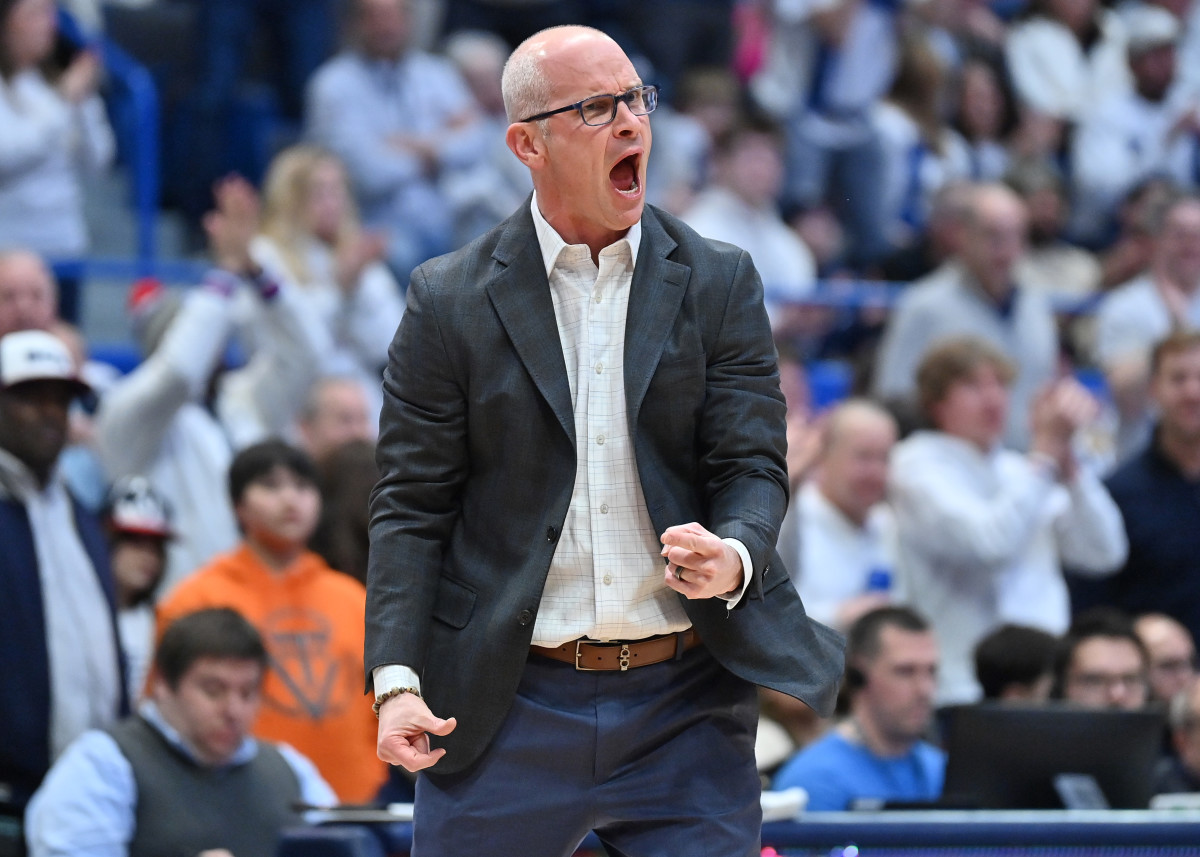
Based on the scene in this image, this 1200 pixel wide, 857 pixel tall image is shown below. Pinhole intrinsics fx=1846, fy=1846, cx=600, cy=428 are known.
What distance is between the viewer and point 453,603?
2.62 metres

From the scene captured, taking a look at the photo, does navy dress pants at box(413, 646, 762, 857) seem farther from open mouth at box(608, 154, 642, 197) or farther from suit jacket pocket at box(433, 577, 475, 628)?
open mouth at box(608, 154, 642, 197)

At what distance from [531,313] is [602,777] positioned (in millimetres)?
658

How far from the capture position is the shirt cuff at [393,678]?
2502 millimetres

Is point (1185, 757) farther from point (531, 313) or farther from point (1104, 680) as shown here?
point (531, 313)

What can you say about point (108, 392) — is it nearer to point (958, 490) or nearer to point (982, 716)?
point (958, 490)

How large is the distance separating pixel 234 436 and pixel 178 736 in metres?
2.27

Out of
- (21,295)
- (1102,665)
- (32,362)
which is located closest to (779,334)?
(1102,665)

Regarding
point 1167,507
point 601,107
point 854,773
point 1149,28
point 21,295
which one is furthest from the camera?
point 1149,28

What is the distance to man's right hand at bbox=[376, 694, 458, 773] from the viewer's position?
2438mm

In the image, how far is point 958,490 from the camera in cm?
586

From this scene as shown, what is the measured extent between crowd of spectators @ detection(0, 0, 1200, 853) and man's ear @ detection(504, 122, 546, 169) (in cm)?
5

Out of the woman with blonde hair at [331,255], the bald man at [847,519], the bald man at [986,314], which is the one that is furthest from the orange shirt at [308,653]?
the bald man at [986,314]

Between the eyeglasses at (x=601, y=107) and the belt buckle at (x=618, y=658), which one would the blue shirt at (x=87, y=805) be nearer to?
the belt buckle at (x=618, y=658)

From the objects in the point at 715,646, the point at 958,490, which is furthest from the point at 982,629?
the point at 715,646
